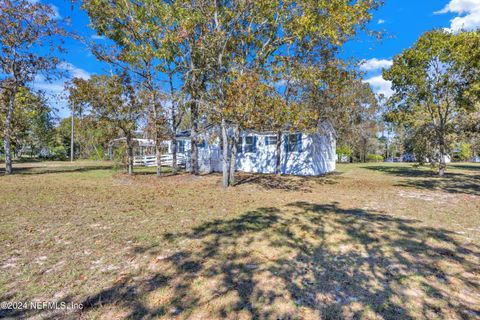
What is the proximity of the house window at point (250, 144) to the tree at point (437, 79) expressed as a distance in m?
9.06

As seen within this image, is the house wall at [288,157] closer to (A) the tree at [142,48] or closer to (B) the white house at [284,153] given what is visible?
(B) the white house at [284,153]

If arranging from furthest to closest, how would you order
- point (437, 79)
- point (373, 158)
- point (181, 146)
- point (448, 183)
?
point (373, 158), point (181, 146), point (437, 79), point (448, 183)

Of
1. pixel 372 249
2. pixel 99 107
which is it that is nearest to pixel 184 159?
pixel 99 107

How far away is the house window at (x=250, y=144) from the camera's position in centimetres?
1859

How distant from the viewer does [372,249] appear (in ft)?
13.5

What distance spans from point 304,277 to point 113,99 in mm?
14044

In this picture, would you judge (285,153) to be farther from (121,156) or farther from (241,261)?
(241,261)

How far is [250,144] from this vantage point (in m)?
18.8

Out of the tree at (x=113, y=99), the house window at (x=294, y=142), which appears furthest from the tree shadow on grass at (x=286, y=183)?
the tree at (x=113, y=99)

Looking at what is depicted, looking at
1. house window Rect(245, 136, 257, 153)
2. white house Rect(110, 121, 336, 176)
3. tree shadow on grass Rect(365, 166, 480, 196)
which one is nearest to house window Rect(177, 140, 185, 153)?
Result: white house Rect(110, 121, 336, 176)

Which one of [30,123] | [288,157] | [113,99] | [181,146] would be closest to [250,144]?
[288,157]

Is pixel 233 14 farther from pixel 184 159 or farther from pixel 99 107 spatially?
pixel 184 159

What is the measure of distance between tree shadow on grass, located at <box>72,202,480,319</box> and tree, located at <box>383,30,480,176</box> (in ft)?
41.0

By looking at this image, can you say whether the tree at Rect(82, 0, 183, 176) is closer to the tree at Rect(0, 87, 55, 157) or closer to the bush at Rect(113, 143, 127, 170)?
the bush at Rect(113, 143, 127, 170)
